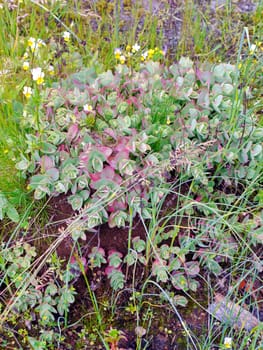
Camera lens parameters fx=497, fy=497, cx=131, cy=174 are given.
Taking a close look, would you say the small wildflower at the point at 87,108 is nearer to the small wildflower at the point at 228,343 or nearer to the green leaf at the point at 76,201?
the green leaf at the point at 76,201

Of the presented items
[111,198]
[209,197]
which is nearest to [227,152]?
[209,197]

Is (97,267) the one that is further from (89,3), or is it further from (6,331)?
(89,3)

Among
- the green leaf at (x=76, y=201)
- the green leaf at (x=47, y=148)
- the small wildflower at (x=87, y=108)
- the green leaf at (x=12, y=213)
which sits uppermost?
the small wildflower at (x=87, y=108)

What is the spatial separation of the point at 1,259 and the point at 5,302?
183 millimetres

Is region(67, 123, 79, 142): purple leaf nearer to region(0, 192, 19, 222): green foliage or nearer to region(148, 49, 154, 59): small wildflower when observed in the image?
region(0, 192, 19, 222): green foliage

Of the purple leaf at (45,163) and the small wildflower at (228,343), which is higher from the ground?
the purple leaf at (45,163)

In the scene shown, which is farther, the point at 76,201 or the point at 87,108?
the point at 87,108

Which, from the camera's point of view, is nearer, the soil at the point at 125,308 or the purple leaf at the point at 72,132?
the soil at the point at 125,308

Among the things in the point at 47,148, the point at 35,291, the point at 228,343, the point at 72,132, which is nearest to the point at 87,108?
the point at 72,132

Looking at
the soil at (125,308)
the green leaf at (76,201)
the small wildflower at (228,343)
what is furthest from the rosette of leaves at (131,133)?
the small wildflower at (228,343)

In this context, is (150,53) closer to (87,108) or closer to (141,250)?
(87,108)

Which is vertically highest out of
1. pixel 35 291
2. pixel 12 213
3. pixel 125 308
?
pixel 12 213

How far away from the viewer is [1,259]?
1.80m

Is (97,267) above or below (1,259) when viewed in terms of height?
below
